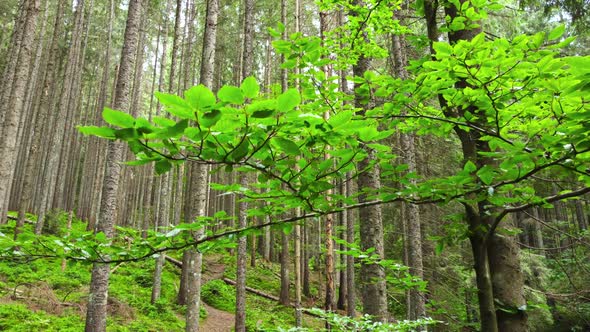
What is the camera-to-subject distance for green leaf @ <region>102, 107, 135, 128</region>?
28.9 inches

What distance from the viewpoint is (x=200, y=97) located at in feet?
2.38

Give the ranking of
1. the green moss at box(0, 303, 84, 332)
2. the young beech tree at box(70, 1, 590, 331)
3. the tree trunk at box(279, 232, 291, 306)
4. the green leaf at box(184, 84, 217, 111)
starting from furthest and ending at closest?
the tree trunk at box(279, 232, 291, 306)
the green moss at box(0, 303, 84, 332)
the young beech tree at box(70, 1, 590, 331)
the green leaf at box(184, 84, 217, 111)

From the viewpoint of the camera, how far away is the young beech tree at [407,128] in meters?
0.82

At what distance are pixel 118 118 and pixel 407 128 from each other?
1877 millimetres

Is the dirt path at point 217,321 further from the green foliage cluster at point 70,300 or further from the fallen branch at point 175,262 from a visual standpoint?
the fallen branch at point 175,262

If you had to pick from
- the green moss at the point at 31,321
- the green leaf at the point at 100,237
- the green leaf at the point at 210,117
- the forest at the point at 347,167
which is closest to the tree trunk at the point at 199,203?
the forest at the point at 347,167

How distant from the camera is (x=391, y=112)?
1573 millimetres

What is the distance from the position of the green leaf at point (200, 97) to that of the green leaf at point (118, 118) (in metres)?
0.14

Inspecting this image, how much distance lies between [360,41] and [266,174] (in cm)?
226

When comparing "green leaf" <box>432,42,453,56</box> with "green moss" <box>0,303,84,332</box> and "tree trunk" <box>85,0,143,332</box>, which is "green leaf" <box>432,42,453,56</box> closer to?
"tree trunk" <box>85,0,143,332</box>

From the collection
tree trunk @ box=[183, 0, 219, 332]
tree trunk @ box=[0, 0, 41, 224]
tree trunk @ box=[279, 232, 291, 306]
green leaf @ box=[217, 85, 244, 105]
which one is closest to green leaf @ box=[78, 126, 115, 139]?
green leaf @ box=[217, 85, 244, 105]

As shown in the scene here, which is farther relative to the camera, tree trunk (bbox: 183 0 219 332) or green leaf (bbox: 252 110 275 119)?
tree trunk (bbox: 183 0 219 332)

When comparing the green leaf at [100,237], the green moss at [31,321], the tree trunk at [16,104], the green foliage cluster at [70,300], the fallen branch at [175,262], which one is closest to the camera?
the green leaf at [100,237]

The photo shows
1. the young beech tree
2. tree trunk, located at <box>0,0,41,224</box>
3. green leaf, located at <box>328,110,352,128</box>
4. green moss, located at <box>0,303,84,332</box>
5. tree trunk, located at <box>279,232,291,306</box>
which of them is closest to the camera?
the young beech tree
